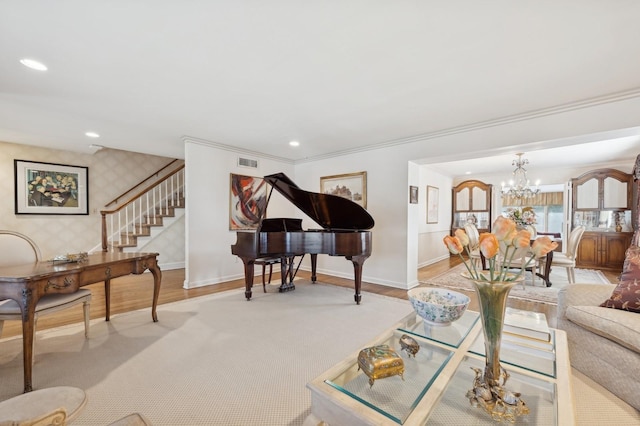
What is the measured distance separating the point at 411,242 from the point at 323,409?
3563 mm

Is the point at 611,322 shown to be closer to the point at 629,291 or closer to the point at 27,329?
the point at 629,291

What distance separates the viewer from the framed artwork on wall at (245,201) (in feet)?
15.3

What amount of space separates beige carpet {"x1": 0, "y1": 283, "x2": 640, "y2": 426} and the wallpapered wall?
9.58 ft

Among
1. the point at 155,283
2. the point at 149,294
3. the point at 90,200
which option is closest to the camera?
the point at 155,283

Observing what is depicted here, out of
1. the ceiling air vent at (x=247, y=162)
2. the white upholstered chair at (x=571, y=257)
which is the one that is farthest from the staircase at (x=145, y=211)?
the white upholstered chair at (x=571, y=257)

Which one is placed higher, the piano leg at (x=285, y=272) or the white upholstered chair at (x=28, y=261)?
the white upholstered chair at (x=28, y=261)

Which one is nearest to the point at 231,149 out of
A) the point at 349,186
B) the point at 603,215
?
the point at 349,186

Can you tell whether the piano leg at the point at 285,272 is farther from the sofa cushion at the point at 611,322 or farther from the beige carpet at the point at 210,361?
the sofa cushion at the point at 611,322

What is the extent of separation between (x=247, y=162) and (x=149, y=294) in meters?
2.66

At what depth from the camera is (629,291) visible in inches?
65.2

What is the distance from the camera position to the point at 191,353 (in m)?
2.13

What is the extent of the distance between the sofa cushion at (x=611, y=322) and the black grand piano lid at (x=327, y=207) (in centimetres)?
205

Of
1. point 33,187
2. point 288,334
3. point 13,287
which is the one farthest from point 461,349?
point 33,187

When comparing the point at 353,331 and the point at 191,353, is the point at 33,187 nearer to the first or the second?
the point at 191,353
